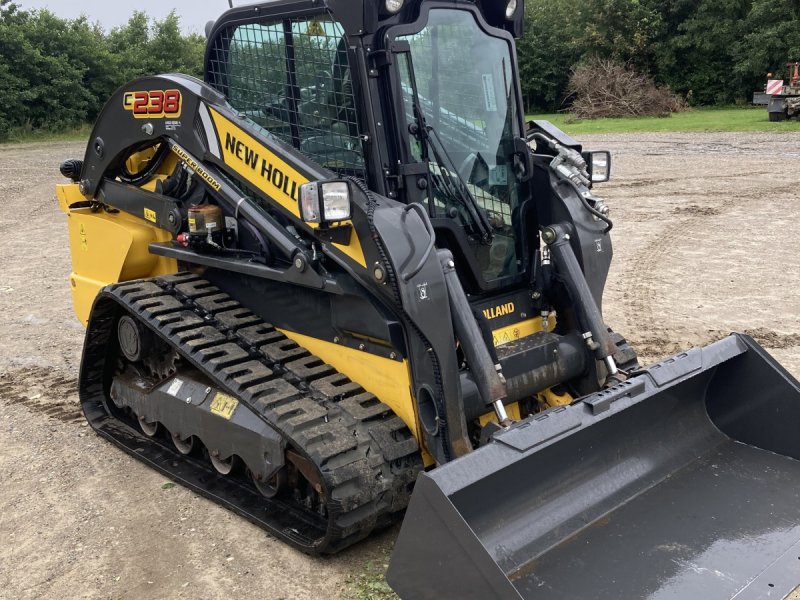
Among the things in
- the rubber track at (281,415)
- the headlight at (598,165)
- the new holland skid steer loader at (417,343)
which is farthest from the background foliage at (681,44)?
the rubber track at (281,415)

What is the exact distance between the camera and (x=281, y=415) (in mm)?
3484

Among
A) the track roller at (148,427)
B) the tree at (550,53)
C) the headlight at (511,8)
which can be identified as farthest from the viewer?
the tree at (550,53)

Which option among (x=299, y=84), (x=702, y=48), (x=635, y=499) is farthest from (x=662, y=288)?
(x=702, y=48)

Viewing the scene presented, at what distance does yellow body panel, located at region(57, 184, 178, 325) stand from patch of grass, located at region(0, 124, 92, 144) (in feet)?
82.2

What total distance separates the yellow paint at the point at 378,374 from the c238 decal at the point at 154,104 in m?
1.52

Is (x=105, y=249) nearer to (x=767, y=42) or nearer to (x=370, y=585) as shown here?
(x=370, y=585)

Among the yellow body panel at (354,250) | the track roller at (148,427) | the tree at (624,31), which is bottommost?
the track roller at (148,427)

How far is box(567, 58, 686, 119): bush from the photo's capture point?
29739mm

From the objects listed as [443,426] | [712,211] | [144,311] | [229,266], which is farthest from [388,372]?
[712,211]

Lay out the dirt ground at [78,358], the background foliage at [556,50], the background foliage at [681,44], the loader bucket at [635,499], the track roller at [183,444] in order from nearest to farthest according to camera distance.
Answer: the loader bucket at [635,499], the dirt ground at [78,358], the track roller at [183,444], the background foliage at [556,50], the background foliage at [681,44]

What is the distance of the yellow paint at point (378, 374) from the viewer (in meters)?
3.55

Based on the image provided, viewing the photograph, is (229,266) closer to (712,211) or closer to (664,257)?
(664,257)

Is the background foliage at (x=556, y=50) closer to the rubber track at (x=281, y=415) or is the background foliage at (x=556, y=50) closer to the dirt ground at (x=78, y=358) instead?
the dirt ground at (x=78, y=358)

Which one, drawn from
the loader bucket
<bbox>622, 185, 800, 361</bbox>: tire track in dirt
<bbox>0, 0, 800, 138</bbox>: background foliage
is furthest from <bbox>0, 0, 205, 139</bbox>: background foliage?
the loader bucket
